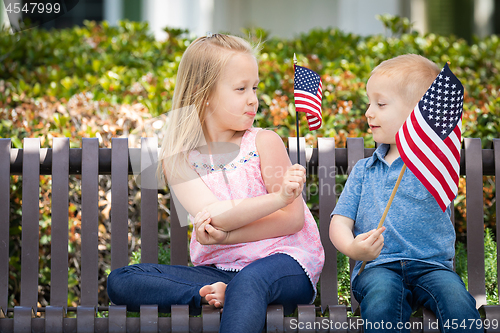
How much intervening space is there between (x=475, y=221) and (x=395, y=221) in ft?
1.69

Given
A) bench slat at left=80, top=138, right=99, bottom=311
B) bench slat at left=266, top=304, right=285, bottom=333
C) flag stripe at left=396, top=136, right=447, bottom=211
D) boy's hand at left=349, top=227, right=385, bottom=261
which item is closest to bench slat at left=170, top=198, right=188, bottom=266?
bench slat at left=80, top=138, right=99, bottom=311

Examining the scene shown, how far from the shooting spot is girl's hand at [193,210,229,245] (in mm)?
2287

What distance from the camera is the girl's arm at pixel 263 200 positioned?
2.28m

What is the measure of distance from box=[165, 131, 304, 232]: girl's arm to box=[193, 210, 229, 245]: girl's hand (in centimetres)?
3

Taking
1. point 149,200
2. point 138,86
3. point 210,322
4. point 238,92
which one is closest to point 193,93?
point 238,92

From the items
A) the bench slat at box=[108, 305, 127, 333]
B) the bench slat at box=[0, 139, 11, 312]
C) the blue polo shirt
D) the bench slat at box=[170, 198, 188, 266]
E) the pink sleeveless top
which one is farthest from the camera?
the bench slat at box=[170, 198, 188, 266]

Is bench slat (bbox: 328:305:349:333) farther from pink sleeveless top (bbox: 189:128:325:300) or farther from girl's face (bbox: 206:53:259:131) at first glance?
girl's face (bbox: 206:53:259:131)

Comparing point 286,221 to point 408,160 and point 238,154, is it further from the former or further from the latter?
point 408,160

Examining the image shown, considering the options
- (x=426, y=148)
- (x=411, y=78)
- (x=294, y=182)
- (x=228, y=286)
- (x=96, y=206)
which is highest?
(x=411, y=78)

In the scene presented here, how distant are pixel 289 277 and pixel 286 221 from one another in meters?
0.26

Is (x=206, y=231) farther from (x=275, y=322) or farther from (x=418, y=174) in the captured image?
(x=418, y=174)

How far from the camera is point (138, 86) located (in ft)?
12.9

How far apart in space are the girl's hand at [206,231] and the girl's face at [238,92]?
47 cm

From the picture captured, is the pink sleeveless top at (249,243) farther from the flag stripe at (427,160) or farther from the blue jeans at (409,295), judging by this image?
the flag stripe at (427,160)
